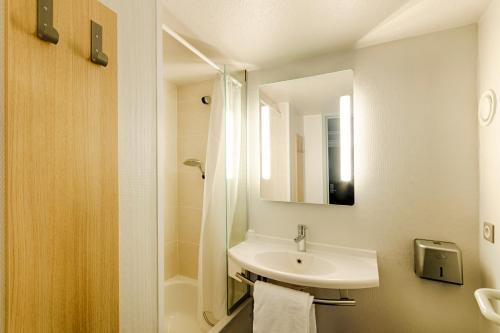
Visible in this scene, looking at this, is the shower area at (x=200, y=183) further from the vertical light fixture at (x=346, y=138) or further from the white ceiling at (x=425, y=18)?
the white ceiling at (x=425, y=18)

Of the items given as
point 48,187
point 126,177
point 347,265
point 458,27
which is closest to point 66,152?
point 48,187

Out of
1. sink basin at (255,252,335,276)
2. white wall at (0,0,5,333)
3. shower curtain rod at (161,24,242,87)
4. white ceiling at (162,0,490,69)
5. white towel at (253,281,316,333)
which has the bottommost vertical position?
white towel at (253,281,316,333)

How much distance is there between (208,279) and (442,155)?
1.65m

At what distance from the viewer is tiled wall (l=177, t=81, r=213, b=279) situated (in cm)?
214

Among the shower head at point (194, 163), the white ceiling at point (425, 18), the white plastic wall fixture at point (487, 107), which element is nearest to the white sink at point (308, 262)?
the shower head at point (194, 163)

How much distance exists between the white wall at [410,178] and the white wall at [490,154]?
0.18 ft

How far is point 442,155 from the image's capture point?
51.2 inches

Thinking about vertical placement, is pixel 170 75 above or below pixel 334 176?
above

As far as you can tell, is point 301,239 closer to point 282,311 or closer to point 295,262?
point 295,262

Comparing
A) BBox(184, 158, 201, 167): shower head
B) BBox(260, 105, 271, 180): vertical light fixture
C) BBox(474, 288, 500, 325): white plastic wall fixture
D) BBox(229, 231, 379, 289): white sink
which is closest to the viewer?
BBox(474, 288, 500, 325): white plastic wall fixture

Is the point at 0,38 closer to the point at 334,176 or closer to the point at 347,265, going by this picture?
the point at 334,176

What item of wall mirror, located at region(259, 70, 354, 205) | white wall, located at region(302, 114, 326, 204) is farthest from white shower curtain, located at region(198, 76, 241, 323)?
white wall, located at region(302, 114, 326, 204)

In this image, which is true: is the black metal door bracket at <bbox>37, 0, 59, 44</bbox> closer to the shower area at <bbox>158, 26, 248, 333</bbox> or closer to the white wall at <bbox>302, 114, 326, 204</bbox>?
the shower area at <bbox>158, 26, 248, 333</bbox>

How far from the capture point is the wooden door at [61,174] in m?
0.62
